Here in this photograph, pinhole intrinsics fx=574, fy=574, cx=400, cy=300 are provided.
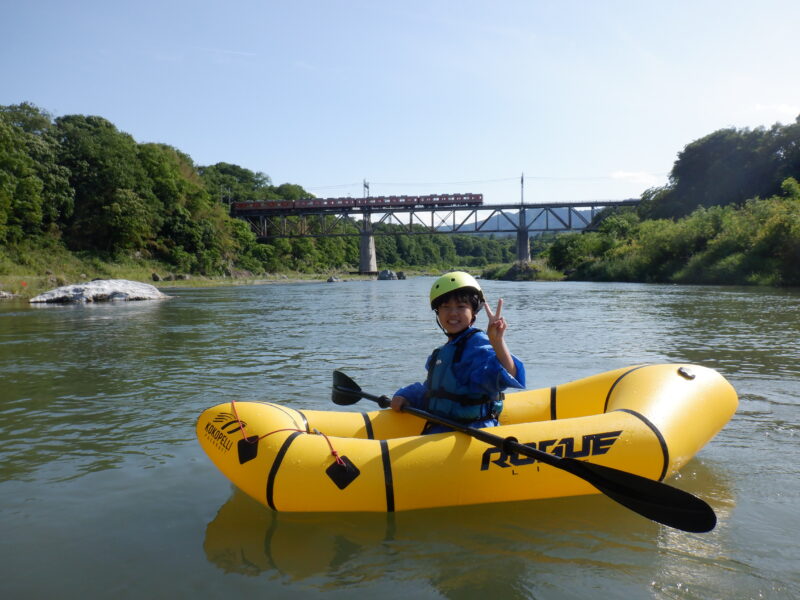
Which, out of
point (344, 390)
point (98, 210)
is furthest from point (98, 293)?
point (98, 210)

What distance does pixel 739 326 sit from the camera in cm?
1062

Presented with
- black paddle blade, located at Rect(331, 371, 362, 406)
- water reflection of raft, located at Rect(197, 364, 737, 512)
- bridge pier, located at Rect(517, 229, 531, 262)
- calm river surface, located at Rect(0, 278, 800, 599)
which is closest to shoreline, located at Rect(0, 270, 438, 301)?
calm river surface, located at Rect(0, 278, 800, 599)

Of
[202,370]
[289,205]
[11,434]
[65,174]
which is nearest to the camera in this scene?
[11,434]

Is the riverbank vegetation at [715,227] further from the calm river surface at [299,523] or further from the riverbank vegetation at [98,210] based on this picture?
the riverbank vegetation at [98,210]

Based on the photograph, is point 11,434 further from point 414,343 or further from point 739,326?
point 739,326

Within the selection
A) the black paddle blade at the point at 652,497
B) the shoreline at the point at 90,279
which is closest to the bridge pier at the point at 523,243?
the shoreline at the point at 90,279

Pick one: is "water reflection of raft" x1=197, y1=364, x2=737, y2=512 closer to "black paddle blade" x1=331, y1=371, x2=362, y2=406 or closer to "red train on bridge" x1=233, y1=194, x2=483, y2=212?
"black paddle blade" x1=331, y1=371, x2=362, y2=406

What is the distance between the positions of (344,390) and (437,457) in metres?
1.67

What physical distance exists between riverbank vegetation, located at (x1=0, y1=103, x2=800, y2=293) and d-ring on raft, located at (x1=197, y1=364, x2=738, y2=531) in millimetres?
24602

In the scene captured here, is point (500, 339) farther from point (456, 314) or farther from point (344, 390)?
point (344, 390)

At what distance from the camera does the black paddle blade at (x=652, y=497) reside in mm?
2635

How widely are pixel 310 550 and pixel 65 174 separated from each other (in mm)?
43162

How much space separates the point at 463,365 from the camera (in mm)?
3479

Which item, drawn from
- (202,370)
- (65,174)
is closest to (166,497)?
(202,370)
